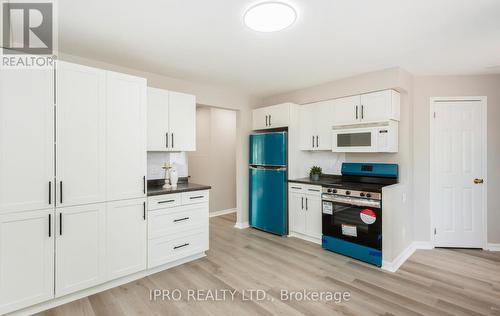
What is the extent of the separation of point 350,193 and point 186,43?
266cm

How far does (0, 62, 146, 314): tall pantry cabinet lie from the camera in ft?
6.64

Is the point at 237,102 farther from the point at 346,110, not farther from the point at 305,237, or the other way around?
the point at 305,237

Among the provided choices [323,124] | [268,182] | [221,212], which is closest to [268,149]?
[268,182]

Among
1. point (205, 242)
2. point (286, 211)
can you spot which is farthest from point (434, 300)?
point (205, 242)

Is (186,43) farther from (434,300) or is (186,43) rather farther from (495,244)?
(495,244)

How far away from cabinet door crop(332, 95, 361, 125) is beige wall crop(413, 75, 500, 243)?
0.93 m

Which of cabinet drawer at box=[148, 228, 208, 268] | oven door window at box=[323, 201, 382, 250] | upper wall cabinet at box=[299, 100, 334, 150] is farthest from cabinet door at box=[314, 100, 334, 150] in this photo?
cabinet drawer at box=[148, 228, 208, 268]

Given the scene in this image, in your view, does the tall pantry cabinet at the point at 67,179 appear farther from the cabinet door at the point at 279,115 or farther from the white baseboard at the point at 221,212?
the white baseboard at the point at 221,212

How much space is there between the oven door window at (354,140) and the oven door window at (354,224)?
89 centimetres

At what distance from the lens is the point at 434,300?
7.73 ft

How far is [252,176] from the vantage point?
4.63m

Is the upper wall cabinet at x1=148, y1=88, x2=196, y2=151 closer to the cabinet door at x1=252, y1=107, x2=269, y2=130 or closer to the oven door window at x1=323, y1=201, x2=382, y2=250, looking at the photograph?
the cabinet door at x1=252, y1=107, x2=269, y2=130

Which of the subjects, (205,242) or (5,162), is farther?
(205,242)

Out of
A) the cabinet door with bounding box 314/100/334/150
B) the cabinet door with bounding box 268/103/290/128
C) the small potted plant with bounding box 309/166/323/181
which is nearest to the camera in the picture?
the cabinet door with bounding box 314/100/334/150
